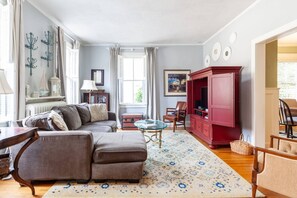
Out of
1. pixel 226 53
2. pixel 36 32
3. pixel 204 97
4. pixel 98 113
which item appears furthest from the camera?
pixel 204 97

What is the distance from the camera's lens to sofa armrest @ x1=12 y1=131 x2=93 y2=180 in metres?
2.15

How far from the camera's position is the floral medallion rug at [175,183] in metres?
2.02

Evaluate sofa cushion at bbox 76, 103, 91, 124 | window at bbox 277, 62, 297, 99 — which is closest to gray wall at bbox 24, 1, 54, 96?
sofa cushion at bbox 76, 103, 91, 124

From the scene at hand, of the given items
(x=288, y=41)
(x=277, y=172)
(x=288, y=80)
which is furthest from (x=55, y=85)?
(x=288, y=80)

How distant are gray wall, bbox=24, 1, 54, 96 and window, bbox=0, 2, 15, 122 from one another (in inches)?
18.4

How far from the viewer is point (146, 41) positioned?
18.3 feet

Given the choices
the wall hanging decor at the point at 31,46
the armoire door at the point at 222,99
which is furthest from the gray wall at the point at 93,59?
the armoire door at the point at 222,99

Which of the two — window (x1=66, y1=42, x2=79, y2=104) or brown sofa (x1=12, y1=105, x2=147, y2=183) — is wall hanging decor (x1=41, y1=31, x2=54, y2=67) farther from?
brown sofa (x1=12, y1=105, x2=147, y2=183)

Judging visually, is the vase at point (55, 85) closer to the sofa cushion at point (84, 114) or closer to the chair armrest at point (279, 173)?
the sofa cushion at point (84, 114)

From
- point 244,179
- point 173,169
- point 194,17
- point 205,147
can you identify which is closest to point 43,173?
point 173,169

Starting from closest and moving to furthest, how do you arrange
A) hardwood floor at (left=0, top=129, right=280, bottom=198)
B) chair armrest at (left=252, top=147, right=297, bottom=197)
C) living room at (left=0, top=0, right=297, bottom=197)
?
chair armrest at (left=252, top=147, right=297, bottom=197) → hardwood floor at (left=0, top=129, right=280, bottom=198) → living room at (left=0, top=0, right=297, bottom=197)

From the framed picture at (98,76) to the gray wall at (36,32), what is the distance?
201 cm

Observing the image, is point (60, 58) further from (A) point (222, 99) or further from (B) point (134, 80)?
(A) point (222, 99)

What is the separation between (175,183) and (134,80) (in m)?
4.18
